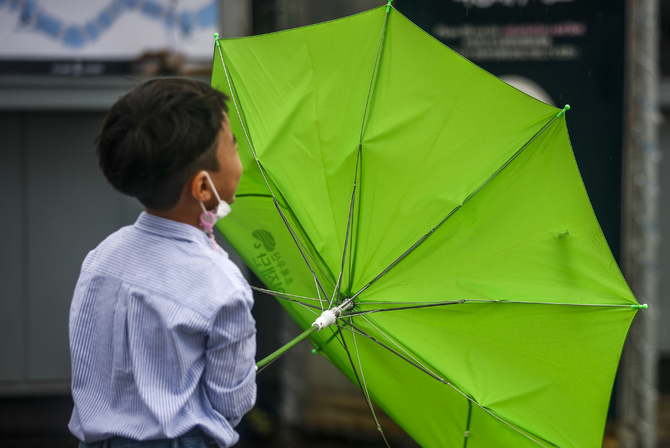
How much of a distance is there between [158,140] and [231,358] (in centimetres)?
47

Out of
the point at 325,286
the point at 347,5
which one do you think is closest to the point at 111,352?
the point at 325,286

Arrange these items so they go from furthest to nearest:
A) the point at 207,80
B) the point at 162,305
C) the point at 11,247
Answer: the point at 11,247 → the point at 207,80 → the point at 162,305

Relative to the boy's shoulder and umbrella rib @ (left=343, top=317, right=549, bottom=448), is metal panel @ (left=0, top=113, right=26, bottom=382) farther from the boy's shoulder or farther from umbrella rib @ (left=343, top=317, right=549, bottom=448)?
the boy's shoulder

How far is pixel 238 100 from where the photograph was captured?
2406mm

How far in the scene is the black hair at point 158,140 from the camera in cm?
131

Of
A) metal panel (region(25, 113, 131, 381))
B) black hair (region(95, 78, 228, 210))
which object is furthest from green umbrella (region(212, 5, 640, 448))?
metal panel (region(25, 113, 131, 381))

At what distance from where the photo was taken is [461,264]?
2.10 m

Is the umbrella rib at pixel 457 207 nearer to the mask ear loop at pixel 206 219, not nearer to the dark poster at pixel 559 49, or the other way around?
the mask ear loop at pixel 206 219

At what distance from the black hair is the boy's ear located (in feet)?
0.05

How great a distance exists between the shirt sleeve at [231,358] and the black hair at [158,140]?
28cm

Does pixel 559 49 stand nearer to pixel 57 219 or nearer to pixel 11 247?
pixel 57 219

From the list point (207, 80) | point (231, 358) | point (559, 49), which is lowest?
point (231, 358)

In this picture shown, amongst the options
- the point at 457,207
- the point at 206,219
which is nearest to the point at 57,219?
the point at 457,207

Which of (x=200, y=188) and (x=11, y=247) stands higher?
(x=200, y=188)
